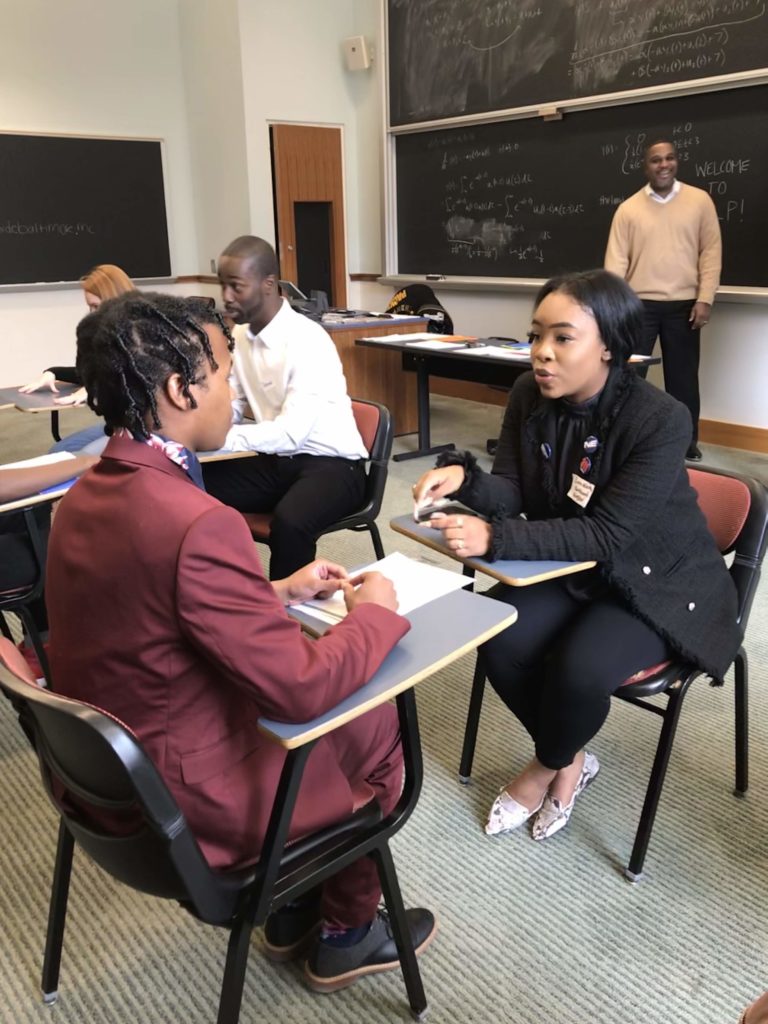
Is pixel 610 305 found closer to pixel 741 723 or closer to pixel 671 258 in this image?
pixel 741 723

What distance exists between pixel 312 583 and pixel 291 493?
3.74 ft

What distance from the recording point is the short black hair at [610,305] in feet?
5.35

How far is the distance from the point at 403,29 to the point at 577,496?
18.3 feet

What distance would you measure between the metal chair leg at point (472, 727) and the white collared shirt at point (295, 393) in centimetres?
96

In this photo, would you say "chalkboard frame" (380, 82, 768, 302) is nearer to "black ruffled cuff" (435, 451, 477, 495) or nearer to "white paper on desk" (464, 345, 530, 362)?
"white paper on desk" (464, 345, 530, 362)

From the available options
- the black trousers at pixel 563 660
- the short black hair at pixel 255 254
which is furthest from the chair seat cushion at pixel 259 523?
the black trousers at pixel 563 660

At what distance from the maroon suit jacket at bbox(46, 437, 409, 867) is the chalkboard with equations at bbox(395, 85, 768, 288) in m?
4.21

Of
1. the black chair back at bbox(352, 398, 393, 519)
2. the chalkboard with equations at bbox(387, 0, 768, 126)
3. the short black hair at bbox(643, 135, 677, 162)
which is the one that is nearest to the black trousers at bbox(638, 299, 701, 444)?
the short black hair at bbox(643, 135, 677, 162)

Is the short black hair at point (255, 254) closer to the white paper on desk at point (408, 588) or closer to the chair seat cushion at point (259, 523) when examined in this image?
the chair seat cushion at point (259, 523)

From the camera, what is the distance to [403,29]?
6.01 meters

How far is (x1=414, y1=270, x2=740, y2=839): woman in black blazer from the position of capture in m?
1.58

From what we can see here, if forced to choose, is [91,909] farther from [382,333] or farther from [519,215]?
[519,215]

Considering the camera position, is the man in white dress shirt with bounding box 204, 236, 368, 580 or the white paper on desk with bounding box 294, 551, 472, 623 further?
the man in white dress shirt with bounding box 204, 236, 368, 580

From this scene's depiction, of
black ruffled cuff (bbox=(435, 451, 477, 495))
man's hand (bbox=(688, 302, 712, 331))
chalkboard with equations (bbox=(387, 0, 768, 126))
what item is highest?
chalkboard with equations (bbox=(387, 0, 768, 126))
